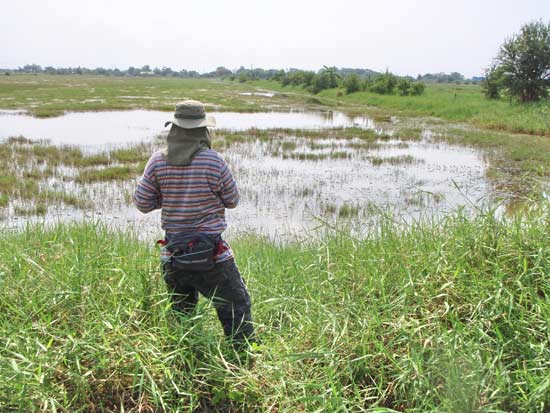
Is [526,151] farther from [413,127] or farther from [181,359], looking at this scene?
[181,359]

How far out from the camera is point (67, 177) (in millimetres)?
11188

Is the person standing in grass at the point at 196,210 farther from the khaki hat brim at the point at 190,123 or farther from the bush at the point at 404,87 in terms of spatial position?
the bush at the point at 404,87

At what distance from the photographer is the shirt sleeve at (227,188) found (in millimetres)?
2938

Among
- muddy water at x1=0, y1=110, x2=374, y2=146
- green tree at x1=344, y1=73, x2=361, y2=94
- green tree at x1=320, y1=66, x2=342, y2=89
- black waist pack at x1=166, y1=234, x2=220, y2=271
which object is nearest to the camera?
black waist pack at x1=166, y1=234, x2=220, y2=271

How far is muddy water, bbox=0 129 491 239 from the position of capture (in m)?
8.33

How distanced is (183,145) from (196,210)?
403mm

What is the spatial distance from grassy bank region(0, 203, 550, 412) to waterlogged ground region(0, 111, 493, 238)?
5.28 ft

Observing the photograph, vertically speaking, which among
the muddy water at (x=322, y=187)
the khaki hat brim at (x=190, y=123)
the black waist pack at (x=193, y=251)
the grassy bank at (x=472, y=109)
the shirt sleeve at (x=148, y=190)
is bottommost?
the muddy water at (x=322, y=187)

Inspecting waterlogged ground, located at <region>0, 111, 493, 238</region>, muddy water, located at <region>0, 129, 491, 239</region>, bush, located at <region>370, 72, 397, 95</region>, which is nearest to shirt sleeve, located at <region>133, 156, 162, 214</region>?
waterlogged ground, located at <region>0, 111, 493, 238</region>

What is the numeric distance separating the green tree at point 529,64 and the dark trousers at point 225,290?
2353 centimetres

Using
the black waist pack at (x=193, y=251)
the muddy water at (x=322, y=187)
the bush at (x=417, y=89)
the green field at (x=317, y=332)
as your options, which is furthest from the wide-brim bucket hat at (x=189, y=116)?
the bush at (x=417, y=89)

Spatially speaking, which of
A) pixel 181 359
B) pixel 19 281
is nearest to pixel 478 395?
pixel 181 359

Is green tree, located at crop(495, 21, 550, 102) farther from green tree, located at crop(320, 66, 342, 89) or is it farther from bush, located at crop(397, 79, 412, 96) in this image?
green tree, located at crop(320, 66, 342, 89)

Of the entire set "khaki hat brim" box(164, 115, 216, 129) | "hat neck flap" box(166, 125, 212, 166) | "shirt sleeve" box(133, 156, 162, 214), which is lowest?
"shirt sleeve" box(133, 156, 162, 214)
